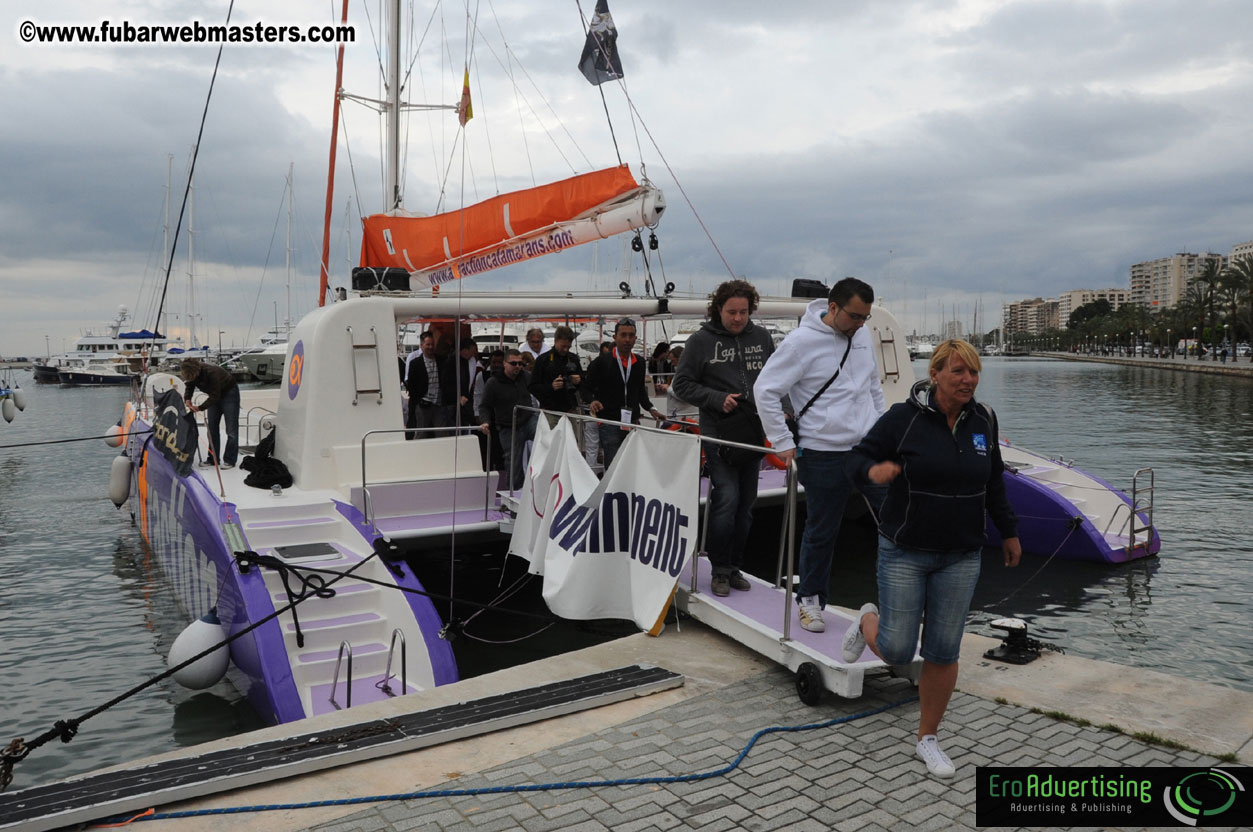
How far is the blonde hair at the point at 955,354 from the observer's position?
339cm

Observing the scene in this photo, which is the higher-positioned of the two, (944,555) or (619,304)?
(619,304)

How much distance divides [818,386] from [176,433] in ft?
21.2

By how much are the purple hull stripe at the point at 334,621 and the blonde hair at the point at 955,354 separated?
445cm

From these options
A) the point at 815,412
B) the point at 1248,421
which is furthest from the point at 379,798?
the point at 1248,421

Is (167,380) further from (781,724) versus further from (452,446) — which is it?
(781,724)

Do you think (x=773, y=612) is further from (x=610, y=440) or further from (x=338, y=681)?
(x=610, y=440)

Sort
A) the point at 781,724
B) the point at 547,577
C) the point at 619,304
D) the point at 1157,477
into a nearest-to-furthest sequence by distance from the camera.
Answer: the point at 781,724 → the point at 547,577 → the point at 619,304 → the point at 1157,477

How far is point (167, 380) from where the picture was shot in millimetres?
15828

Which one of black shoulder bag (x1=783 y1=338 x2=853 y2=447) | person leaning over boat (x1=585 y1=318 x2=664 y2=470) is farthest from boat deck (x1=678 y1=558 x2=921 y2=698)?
person leaning over boat (x1=585 y1=318 x2=664 y2=470)

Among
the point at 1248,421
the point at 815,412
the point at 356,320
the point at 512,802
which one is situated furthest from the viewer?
the point at 1248,421

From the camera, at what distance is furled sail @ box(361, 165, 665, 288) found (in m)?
8.65

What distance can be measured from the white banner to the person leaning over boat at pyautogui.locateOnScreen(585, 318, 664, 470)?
5.75 feet

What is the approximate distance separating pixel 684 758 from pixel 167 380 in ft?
48.9

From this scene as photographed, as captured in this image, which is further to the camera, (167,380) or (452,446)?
(167,380)
